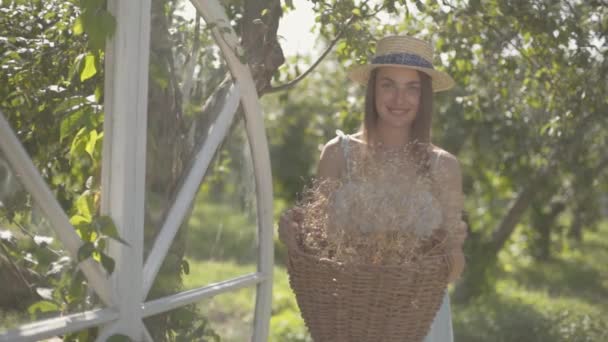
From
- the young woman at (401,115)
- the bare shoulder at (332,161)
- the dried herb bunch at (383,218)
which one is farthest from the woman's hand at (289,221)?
the bare shoulder at (332,161)

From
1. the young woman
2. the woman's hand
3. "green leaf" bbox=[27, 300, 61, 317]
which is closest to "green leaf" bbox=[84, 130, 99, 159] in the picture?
"green leaf" bbox=[27, 300, 61, 317]

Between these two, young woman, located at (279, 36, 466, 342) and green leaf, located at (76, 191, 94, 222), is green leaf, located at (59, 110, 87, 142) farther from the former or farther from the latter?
young woman, located at (279, 36, 466, 342)

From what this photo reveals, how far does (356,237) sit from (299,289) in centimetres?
30

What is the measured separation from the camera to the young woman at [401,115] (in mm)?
2666

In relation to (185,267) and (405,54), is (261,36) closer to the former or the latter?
(405,54)

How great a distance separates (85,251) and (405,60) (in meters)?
1.33

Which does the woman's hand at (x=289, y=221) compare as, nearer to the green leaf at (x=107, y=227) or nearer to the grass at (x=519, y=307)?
the grass at (x=519, y=307)

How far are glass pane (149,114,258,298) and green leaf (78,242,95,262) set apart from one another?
1.61ft

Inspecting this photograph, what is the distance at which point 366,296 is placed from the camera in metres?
2.13

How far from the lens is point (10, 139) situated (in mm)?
1768

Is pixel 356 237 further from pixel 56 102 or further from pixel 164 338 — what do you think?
pixel 56 102

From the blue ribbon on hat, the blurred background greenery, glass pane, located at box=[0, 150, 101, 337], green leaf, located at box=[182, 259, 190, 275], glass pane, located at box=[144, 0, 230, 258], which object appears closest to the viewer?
glass pane, located at box=[0, 150, 101, 337]

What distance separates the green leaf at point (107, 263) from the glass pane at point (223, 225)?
1.41 ft

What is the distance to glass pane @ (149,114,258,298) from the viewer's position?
247 cm
